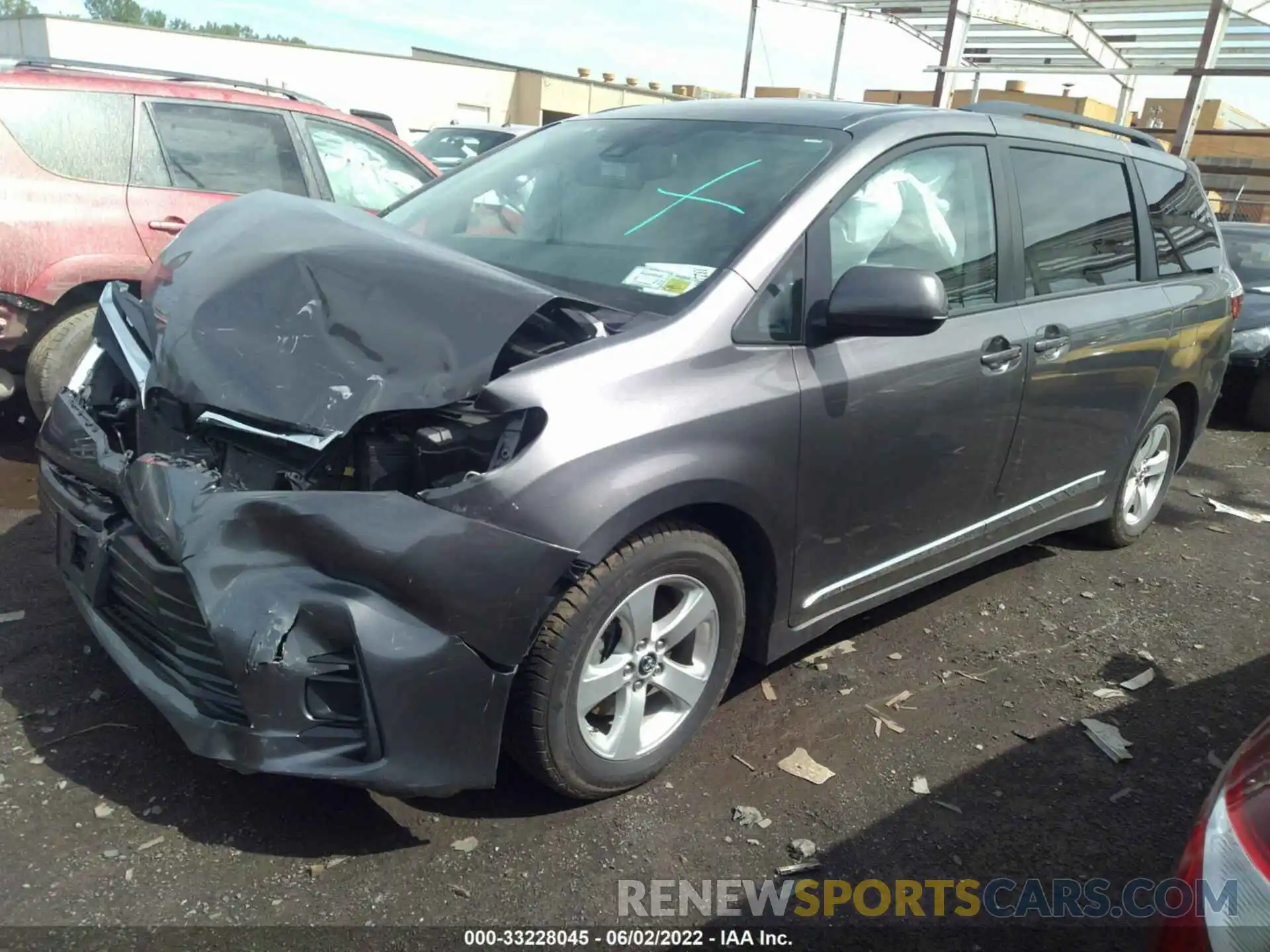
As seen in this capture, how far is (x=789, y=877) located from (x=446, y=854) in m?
0.89

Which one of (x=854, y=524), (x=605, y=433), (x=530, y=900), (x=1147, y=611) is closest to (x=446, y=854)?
(x=530, y=900)

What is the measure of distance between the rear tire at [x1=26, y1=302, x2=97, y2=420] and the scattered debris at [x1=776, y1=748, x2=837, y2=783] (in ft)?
12.5

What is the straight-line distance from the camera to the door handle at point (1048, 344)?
11.7ft

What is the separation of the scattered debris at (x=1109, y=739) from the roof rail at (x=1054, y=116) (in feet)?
7.55

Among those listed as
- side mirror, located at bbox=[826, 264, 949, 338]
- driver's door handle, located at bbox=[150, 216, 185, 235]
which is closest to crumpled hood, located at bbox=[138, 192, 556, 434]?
side mirror, located at bbox=[826, 264, 949, 338]

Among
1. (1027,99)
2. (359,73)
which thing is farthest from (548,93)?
(1027,99)

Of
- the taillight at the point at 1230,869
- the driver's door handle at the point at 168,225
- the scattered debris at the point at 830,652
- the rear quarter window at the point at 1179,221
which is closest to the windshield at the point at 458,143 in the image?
the driver's door handle at the point at 168,225

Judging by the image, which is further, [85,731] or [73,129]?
[73,129]

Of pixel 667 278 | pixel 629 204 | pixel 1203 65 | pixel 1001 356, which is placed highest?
pixel 1203 65

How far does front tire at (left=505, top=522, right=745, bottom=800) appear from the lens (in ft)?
7.80

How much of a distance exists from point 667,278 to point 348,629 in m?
1.34

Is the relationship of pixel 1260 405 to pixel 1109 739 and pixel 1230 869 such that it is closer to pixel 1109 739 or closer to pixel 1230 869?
pixel 1109 739

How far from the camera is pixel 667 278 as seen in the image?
9.11ft

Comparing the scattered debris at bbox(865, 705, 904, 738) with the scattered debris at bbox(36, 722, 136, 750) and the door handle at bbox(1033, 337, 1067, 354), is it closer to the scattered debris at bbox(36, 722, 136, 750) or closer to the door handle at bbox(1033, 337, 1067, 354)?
the door handle at bbox(1033, 337, 1067, 354)
